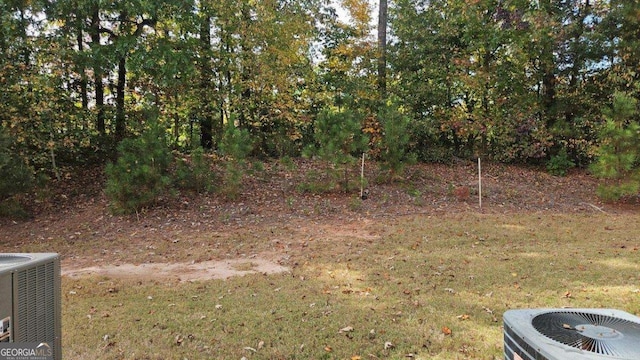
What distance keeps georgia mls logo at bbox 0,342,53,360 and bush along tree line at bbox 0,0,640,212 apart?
5.90 metres

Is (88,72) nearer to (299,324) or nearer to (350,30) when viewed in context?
(350,30)

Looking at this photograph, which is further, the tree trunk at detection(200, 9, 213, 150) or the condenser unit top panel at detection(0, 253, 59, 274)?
the tree trunk at detection(200, 9, 213, 150)

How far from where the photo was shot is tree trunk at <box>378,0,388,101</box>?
12.7 m

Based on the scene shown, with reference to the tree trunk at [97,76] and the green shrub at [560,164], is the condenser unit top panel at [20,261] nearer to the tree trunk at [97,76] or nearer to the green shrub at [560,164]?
the tree trunk at [97,76]

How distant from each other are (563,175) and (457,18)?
5372 mm

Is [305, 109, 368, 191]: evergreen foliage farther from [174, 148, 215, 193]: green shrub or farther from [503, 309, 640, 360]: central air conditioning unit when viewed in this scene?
[503, 309, 640, 360]: central air conditioning unit

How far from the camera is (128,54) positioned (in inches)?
347

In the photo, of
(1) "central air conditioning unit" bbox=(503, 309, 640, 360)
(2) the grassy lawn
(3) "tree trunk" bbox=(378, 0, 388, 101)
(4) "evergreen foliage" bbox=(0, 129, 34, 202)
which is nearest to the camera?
(1) "central air conditioning unit" bbox=(503, 309, 640, 360)

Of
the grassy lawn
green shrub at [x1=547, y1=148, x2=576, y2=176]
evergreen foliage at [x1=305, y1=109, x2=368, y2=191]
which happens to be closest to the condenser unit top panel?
the grassy lawn

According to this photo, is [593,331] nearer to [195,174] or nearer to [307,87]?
[195,174]

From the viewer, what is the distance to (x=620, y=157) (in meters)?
8.39

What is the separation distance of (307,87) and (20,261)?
10865mm

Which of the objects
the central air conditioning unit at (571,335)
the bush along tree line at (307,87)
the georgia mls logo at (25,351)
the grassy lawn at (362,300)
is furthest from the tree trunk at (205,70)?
the central air conditioning unit at (571,335)

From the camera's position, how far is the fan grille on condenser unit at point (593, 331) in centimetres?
112
